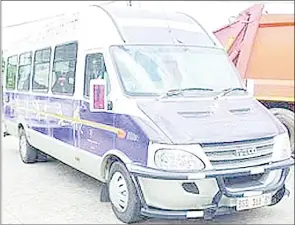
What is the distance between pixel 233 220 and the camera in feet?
17.1

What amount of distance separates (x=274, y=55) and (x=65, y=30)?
3.59m

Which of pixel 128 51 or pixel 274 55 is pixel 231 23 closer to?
pixel 274 55

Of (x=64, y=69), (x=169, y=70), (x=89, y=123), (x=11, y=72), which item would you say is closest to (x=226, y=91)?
(x=169, y=70)

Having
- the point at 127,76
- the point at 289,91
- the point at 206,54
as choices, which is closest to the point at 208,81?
the point at 206,54

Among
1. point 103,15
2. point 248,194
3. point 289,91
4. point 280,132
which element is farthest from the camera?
point 289,91

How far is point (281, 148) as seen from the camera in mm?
5078

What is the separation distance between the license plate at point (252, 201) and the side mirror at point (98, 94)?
1.67 metres

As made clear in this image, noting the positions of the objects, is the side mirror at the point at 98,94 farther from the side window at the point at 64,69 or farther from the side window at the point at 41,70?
the side window at the point at 41,70

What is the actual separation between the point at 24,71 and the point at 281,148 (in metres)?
→ 4.87

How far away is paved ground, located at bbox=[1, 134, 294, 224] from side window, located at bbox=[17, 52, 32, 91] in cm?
138

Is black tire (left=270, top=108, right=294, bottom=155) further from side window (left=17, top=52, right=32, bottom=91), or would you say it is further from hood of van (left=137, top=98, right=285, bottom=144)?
side window (left=17, top=52, right=32, bottom=91)

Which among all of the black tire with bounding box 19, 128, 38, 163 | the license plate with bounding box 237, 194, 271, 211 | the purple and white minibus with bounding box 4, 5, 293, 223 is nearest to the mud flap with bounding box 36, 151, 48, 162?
the black tire with bounding box 19, 128, 38, 163

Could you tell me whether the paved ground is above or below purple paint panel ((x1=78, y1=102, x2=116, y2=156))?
below

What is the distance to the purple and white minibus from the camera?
4.62 metres
